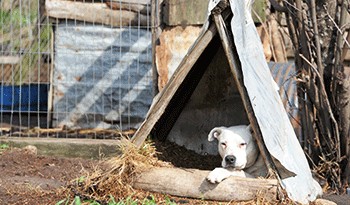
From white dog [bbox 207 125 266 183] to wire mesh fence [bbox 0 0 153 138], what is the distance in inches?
182

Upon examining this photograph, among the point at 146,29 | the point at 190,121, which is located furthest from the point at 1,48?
the point at 190,121

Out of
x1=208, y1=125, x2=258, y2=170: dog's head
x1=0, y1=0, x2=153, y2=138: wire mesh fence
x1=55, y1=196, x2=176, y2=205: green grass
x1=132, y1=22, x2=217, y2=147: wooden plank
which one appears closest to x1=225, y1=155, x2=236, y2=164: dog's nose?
x1=208, y1=125, x2=258, y2=170: dog's head

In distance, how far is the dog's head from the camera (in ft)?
19.6

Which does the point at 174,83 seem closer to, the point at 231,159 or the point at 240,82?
the point at 240,82

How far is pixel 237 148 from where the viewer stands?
239 inches

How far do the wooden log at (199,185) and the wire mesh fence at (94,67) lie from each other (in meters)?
4.44

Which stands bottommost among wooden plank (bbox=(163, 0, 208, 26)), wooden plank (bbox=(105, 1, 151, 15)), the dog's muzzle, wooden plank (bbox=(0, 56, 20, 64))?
the dog's muzzle

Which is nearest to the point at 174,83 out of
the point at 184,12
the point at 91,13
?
the point at 184,12

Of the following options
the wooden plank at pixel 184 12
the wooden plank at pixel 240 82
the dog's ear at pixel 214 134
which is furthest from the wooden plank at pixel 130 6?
the wooden plank at pixel 240 82

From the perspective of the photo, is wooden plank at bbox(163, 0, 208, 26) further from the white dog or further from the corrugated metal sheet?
the white dog

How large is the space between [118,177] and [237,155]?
3.17 feet

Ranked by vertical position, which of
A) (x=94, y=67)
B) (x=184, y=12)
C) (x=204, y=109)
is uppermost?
(x=184, y=12)

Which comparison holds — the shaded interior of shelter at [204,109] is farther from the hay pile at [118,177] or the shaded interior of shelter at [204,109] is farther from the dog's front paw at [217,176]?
the dog's front paw at [217,176]

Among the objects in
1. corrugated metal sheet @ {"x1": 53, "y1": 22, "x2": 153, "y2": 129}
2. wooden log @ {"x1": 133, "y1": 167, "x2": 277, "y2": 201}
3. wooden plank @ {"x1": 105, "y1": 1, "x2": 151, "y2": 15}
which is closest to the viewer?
wooden log @ {"x1": 133, "y1": 167, "x2": 277, "y2": 201}
